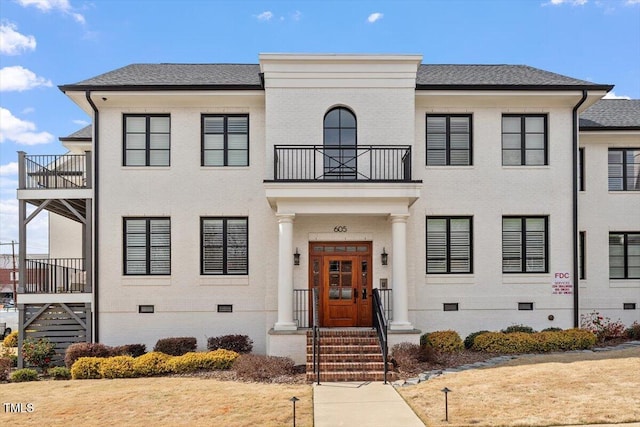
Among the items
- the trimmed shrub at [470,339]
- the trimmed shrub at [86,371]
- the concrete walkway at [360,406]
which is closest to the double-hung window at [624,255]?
the trimmed shrub at [470,339]

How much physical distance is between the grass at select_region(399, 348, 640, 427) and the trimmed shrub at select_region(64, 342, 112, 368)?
816 cm

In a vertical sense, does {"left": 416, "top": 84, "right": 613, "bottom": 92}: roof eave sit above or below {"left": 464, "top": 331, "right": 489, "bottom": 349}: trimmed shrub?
above

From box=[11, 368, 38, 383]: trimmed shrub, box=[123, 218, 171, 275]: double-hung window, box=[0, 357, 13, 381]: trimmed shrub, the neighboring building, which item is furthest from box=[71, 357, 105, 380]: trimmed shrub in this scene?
box=[123, 218, 171, 275]: double-hung window

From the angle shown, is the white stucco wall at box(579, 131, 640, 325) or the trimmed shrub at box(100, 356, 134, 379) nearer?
the trimmed shrub at box(100, 356, 134, 379)

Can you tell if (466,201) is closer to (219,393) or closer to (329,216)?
(329,216)

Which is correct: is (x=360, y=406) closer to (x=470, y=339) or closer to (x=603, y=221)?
(x=470, y=339)

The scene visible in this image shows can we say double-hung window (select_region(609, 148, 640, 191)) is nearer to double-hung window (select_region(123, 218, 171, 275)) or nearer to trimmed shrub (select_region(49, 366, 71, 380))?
double-hung window (select_region(123, 218, 171, 275))

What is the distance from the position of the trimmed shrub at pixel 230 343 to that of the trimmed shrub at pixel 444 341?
16.4 feet

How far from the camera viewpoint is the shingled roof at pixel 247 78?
15367 millimetres

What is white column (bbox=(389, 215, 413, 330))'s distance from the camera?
553 inches

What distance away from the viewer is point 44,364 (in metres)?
15.0

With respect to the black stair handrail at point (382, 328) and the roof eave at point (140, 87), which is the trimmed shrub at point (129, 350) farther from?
the roof eave at point (140, 87)

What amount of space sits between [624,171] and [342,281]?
33.9 feet

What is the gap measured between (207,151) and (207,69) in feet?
13.5
